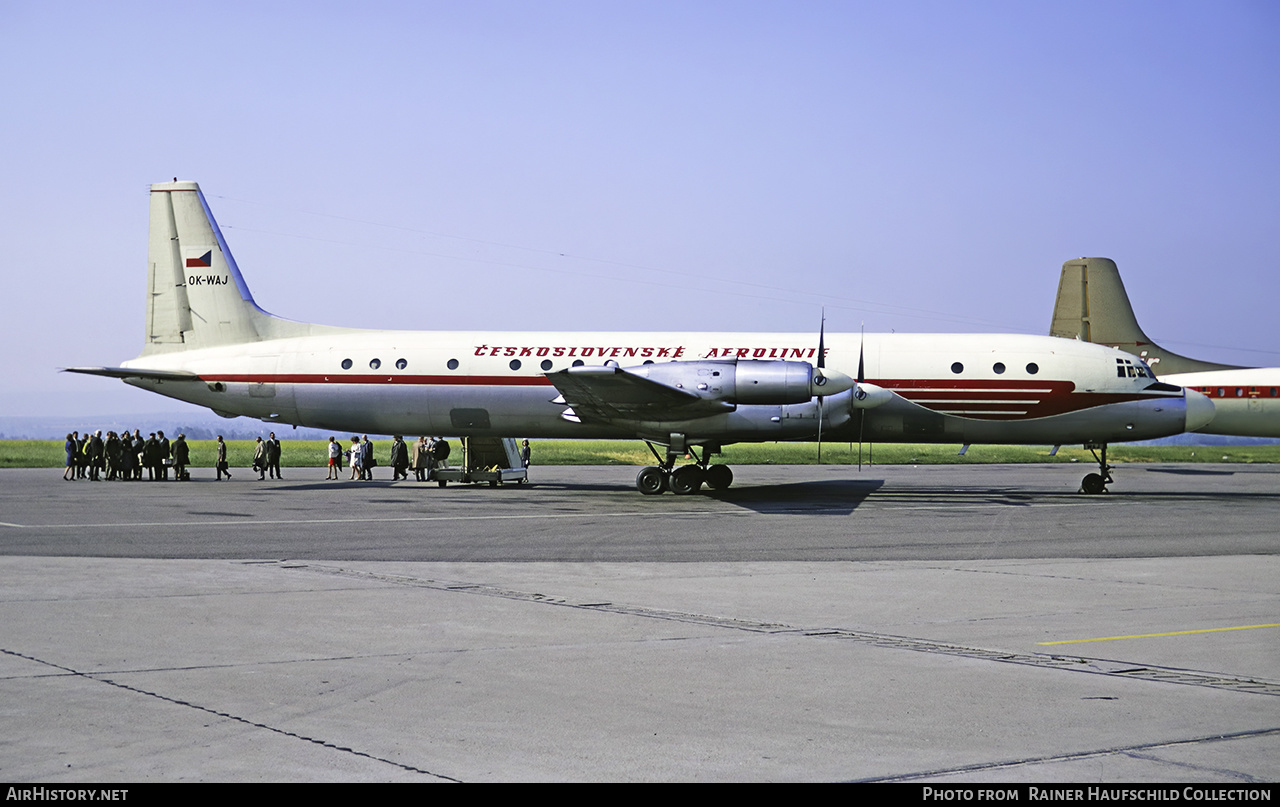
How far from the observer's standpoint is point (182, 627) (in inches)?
363

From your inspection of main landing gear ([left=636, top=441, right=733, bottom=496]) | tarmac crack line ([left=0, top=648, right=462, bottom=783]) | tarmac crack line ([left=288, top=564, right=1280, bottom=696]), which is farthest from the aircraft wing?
tarmac crack line ([left=0, top=648, right=462, bottom=783])

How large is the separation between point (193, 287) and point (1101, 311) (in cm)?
3474

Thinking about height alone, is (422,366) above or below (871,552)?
above

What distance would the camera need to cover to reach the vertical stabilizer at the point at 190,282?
1268 inches

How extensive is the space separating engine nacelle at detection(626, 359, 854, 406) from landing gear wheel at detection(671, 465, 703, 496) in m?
2.80

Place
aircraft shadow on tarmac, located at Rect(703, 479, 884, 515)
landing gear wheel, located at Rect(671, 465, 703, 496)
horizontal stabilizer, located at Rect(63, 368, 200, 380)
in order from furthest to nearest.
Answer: horizontal stabilizer, located at Rect(63, 368, 200, 380) < landing gear wheel, located at Rect(671, 465, 703, 496) < aircraft shadow on tarmac, located at Rect(703, 479, 884, 515)

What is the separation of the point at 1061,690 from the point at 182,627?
6879 millimetres

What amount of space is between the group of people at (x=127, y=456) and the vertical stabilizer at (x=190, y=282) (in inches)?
257

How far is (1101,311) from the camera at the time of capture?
45500mm

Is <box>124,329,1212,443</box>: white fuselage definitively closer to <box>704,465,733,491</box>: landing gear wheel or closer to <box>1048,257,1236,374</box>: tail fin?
<box>704,465,733,491</box>: landing gear wheel

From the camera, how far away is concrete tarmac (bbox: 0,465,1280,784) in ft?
18.3

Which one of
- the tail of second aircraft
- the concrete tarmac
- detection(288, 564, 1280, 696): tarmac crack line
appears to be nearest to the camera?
the concrete tarmac
